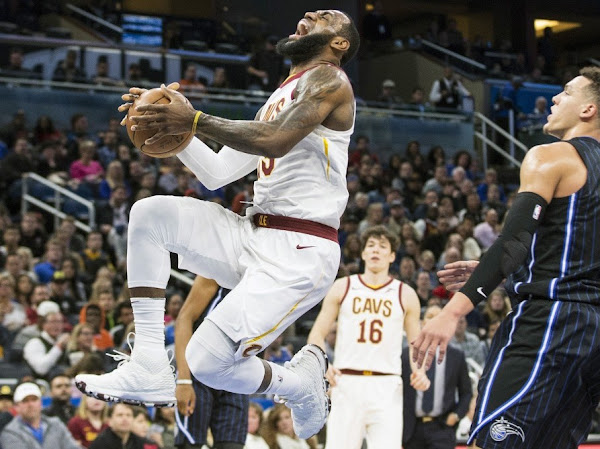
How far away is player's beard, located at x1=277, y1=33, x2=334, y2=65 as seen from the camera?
16.8 feet

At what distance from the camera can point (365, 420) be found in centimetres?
792

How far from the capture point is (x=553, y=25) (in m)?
28.9

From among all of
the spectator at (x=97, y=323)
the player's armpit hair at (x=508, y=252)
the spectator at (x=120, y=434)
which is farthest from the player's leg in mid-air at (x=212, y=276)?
the spectator at (x=97, y=323)

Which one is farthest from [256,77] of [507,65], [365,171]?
[507,65]

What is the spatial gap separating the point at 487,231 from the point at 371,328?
7886mm

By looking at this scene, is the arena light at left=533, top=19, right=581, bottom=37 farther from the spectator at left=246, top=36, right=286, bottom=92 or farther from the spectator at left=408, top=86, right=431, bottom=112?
the spectator at left=246, top=36, right=286, bottom=92

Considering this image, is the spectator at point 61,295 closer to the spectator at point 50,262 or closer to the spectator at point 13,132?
the spectator at point 50,262

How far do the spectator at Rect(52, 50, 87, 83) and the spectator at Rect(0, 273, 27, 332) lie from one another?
6.61m

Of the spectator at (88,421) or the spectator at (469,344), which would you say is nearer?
the spectator at (88,421)

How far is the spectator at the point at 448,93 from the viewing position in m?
20.0

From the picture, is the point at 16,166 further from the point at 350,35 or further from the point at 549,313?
the point at 549,313

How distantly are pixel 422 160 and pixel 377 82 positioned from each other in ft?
19.3

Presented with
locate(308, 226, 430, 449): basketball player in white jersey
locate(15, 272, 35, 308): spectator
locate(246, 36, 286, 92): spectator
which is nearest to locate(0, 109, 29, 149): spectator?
locate(15, 272, 35, 308): spectator

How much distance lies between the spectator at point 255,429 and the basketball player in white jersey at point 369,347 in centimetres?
147
